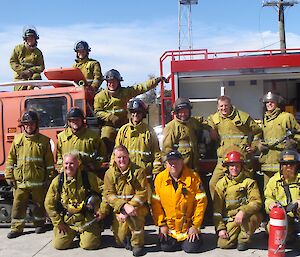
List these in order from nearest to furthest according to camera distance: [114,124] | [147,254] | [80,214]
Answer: [147,254] < [80,214] < [114,124]

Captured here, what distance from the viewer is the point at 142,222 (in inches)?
225

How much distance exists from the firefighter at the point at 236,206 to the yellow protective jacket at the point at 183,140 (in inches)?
23.9

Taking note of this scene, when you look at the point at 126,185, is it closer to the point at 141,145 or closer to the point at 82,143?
the point at 141,145

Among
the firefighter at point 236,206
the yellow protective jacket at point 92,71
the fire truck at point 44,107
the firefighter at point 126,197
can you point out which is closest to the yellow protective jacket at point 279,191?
the firefighter at point 236,206

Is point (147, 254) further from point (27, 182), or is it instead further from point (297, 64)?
point (297, 64)

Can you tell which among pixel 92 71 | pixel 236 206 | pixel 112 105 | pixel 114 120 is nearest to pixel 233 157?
pixel 236 206

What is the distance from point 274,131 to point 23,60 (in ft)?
15.4

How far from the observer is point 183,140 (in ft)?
20.6

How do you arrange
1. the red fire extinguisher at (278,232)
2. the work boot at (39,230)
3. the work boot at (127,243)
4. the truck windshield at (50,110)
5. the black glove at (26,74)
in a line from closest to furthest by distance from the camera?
the red fire extinguisher at (278,232) < the work boot at (127,243) < the work boot at (39,230) < the truck windshield at (50,110) < the black glove at (26,74)

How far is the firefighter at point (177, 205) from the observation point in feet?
18.4

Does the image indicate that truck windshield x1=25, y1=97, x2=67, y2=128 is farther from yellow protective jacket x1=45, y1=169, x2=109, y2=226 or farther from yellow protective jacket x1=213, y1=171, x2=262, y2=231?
yellow protective jacket x1=213, y1=171, x2=262, y2=231

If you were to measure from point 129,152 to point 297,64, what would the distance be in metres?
2.80

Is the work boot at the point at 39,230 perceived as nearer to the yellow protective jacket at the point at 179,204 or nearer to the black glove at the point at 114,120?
the black glove at the point at 114,120

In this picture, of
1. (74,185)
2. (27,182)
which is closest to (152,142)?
(74,185)
